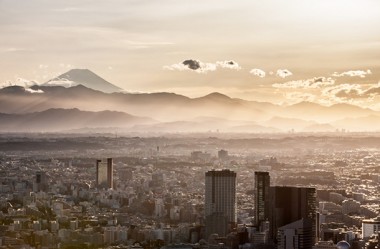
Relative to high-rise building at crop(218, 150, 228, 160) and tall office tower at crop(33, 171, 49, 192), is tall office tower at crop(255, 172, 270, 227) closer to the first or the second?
tall office tower at crop(33, 171, 49, 192)

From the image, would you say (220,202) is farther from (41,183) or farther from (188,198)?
(41,183)

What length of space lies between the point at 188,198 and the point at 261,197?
405 centimetres

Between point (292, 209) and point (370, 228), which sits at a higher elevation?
point (292, 209)

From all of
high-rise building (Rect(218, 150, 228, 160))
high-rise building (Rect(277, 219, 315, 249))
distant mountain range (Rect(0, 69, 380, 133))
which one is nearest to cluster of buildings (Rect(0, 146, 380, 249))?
high-rise building (Rect(277, 219, 315, 249))

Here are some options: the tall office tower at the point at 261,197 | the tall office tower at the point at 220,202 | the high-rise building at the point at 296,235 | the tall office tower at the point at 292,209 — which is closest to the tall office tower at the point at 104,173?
the tall office tower at the point at 220,202

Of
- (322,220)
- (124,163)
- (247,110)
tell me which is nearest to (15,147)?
(124,163)

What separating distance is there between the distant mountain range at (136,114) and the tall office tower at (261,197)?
28445 mm

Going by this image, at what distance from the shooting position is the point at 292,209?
1908cm

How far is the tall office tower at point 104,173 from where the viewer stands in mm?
30188

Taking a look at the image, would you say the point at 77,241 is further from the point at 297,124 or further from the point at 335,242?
the point at 297,124

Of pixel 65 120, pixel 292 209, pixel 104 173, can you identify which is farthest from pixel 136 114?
pixel 292 209

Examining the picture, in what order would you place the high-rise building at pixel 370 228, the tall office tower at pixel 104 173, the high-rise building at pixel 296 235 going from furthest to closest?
the tall office tower at pixel 104 173
the high-rise building at pixel 370 228
the high-rise building at pixel 296 235

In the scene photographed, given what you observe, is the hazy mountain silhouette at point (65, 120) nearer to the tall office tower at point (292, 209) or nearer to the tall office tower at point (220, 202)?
the tall office tower at point (220, 202)

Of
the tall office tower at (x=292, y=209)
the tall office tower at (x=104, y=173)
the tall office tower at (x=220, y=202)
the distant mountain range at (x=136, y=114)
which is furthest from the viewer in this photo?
the distant mountain range at (x=136, y=114)
